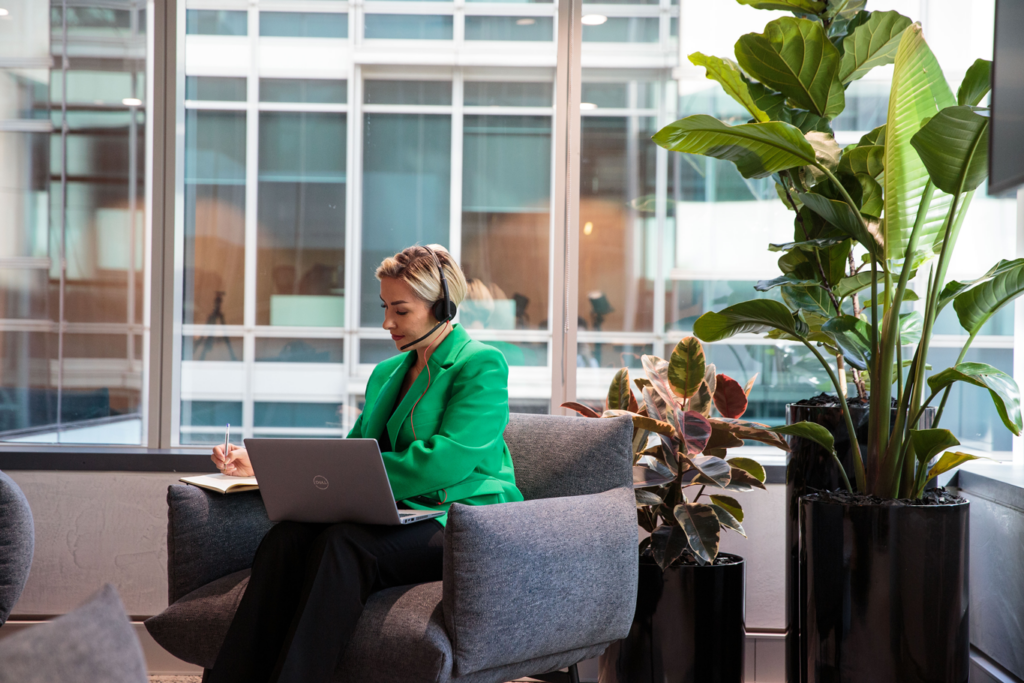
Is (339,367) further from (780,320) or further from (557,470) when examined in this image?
(780,320)

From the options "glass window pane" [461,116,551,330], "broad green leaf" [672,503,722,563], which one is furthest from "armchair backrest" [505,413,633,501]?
"glass window pane" [461,116,551,330]

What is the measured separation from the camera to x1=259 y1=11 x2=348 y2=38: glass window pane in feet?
9.22

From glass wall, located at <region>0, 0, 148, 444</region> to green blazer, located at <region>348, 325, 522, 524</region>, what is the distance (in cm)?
126

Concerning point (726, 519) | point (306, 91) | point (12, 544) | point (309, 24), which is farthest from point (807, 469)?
point (309, 24)

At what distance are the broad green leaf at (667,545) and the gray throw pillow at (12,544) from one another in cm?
145

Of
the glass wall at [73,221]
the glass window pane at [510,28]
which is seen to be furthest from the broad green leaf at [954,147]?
the glass wall at [73,221]

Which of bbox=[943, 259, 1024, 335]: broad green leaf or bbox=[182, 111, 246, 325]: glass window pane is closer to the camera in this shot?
bbox=[943, 259, 1024, 335]: broad green leaf

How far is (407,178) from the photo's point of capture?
111 inches

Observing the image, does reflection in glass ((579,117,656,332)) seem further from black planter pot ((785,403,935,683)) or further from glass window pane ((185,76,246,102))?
glass window pane ((185,76,246,102))

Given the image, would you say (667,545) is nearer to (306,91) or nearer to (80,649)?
(80,649)

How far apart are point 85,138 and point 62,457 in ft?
3.60

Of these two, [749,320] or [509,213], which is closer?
[749,320]

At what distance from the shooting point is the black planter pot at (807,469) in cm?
207

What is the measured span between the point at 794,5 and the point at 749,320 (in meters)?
0.82
